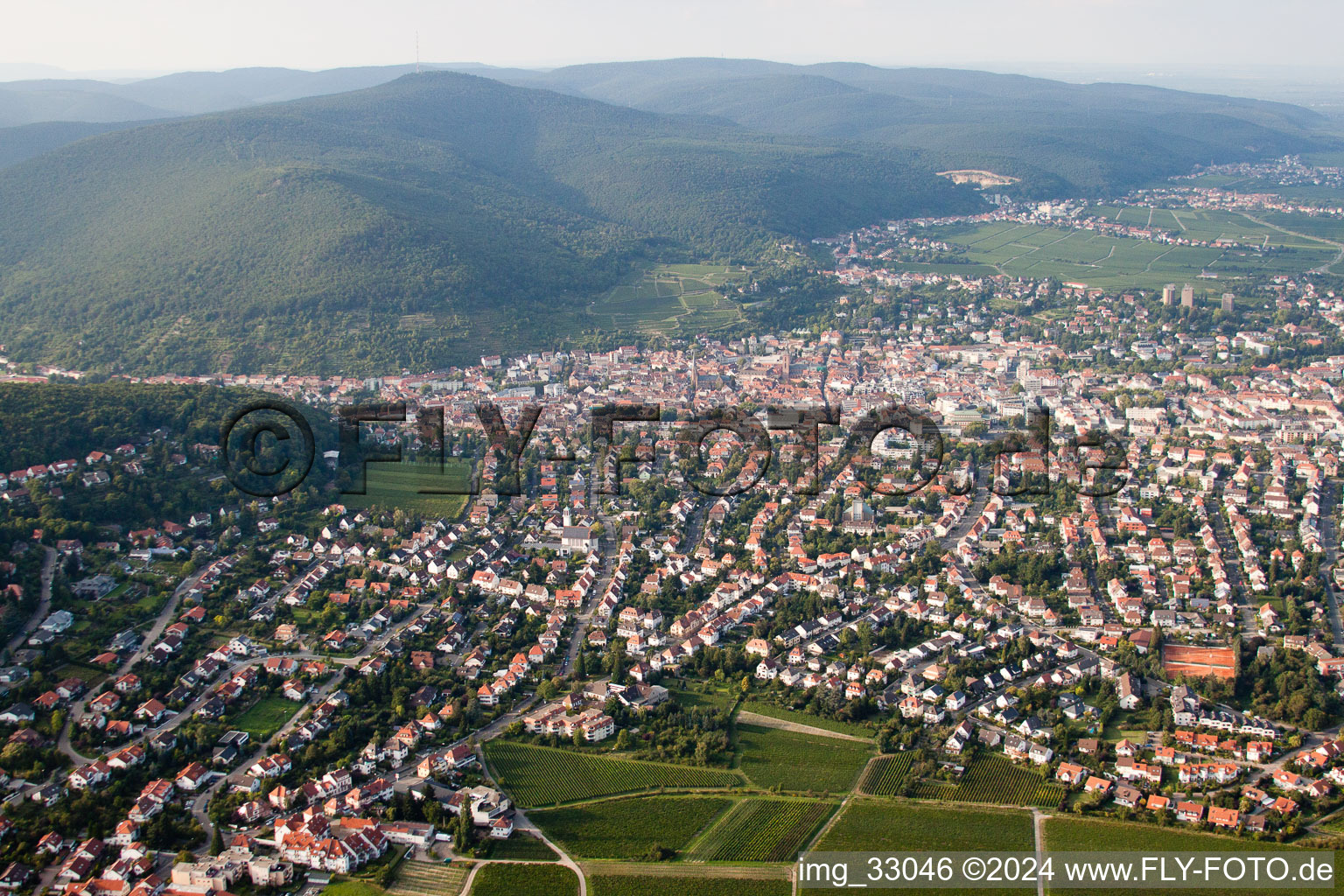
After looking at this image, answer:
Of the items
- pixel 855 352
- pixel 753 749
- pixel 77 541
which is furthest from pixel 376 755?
pixel 855 352

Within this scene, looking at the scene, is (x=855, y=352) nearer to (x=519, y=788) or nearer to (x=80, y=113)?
(x=519, y=788)

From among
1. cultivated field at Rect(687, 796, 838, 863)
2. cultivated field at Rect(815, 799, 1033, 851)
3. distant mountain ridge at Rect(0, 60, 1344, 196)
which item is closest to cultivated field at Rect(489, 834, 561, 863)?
cultivated field at Rect(687, 796, 838, 863)

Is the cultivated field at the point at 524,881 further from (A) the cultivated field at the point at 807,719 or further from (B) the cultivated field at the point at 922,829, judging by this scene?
(A) the cultivated field at the point at 807,719

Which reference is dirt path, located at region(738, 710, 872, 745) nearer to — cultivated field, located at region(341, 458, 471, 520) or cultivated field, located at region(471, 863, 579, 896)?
cultivated field, located at region(471, 863, 579, 896)

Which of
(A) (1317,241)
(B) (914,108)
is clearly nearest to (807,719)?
(A) (1317,241)

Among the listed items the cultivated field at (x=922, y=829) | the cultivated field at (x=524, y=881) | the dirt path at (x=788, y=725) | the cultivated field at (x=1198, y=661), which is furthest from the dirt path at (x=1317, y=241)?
the cultivated field at (x=524, y=881)

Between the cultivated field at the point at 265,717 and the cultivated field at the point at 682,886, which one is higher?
the cultivated field at the point at 265,717
